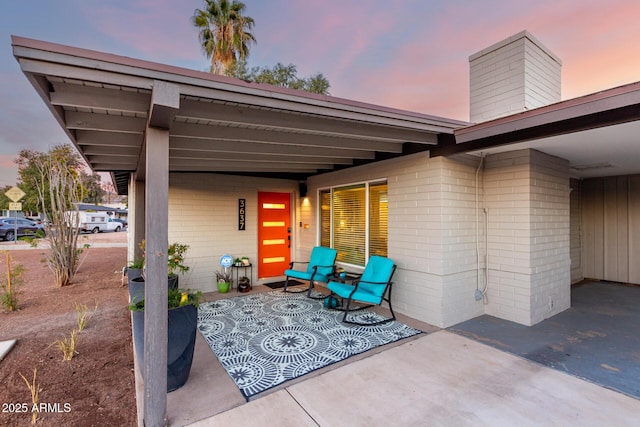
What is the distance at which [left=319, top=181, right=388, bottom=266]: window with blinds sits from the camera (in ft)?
16.3

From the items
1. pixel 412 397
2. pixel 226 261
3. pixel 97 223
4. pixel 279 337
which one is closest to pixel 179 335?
pixel 279 337

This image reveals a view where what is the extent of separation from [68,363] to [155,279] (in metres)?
2.04

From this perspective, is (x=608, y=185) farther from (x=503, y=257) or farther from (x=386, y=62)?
(x=386, y=62)

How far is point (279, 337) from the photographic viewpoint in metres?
3.52

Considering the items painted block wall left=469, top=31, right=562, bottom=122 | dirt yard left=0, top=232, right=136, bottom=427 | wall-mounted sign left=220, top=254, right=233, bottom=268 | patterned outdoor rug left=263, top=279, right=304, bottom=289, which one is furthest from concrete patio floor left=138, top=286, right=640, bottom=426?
painted block wall left=469, top=31, right=562, bottom=122

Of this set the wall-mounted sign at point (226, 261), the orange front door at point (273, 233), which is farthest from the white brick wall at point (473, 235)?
the wall-mounted sign at point (226, 261)

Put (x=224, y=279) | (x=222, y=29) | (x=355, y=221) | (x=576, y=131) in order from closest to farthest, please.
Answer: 1. (x=576, y=131)
2. (x=355, y=221)
3. (x=224, y=279)
4. (x=222, y=29)

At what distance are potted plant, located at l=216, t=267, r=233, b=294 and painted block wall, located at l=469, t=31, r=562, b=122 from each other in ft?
18.4

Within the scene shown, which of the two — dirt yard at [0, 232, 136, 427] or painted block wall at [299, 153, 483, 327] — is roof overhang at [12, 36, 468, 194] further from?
dirt yard at [0, 232, 136, 427]

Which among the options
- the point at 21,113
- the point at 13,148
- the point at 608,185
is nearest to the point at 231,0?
the point at 21,113

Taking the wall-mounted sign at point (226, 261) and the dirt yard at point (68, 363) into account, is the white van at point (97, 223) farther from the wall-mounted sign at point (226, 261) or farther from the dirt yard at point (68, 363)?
the wall-mounted sign at point (226, 261)

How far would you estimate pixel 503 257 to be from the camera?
164 inches

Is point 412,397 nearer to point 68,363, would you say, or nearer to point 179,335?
point 179,335

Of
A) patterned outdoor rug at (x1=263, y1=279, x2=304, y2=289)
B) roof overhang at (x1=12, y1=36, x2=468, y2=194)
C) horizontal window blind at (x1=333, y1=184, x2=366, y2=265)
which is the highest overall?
roof overhang at (x1=12, y1=36, x2=468, y2=194)
